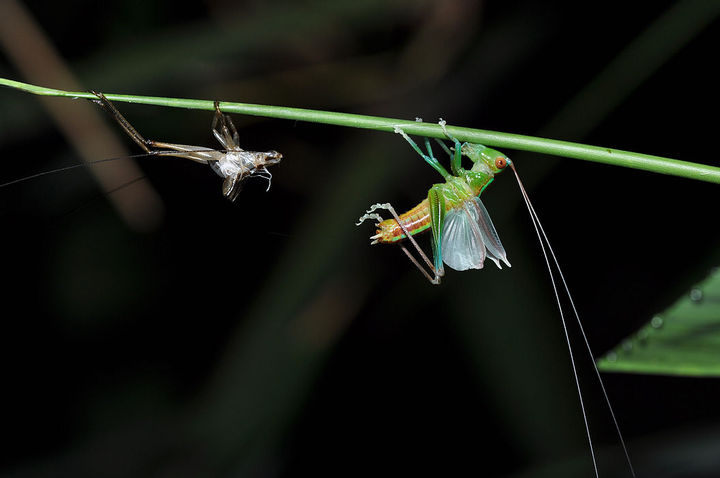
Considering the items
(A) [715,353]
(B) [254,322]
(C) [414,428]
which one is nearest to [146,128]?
(B) [254,322]

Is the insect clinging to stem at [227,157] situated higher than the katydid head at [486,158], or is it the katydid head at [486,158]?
the insect clinging to stem at [227,157]

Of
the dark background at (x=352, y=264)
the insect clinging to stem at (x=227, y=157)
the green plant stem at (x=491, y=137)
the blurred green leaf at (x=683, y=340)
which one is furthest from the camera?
the dark background at (x=352, y=264)

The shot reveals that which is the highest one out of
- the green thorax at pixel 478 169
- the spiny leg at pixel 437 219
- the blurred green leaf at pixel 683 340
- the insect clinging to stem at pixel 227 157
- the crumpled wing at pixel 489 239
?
the insect clinging to stem at pixel 227 157

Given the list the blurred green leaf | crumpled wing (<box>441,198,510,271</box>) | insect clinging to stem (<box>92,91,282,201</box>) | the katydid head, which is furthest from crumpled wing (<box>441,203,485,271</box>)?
the blurred green leaf

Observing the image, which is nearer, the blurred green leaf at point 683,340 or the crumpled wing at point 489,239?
the blurred green leaf at point 683,340

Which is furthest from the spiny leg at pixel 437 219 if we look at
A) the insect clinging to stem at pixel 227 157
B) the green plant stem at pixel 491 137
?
the insect clinging to stem at pixel 227 157

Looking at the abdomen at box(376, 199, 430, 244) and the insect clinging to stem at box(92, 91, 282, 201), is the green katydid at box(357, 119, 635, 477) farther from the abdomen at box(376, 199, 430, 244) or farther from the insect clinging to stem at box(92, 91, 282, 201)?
the insect clinging to stem at box(92, 91, 282, 201)

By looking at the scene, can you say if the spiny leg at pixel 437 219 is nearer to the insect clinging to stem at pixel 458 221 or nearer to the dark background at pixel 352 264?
the insect clinging to stem at pixel 458 221

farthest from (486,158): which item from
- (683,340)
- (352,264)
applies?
(352,264)
